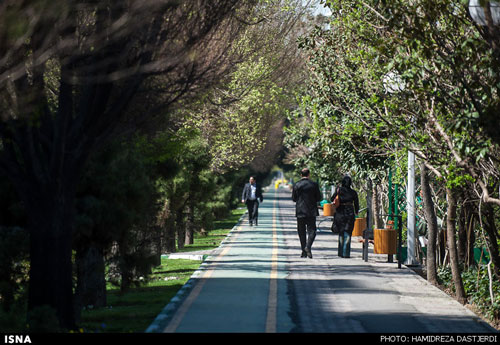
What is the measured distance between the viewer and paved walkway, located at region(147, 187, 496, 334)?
10.4 meters

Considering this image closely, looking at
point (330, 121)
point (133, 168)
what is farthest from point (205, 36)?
point (330, 121)

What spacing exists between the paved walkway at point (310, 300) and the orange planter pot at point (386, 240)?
1.08ft

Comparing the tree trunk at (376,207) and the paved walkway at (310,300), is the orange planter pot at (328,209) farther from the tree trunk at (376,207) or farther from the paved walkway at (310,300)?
the paved walkway at (310,300)

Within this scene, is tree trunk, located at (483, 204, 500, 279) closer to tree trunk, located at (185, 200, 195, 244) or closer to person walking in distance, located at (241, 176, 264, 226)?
tree trunk, located at (185, 200, 195, 244)

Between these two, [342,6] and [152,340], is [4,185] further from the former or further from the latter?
[342,6]

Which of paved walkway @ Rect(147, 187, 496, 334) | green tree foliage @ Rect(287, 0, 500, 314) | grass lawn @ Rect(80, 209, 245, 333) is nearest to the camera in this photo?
paved walkway @ Rect(147, 187, 496, 334)

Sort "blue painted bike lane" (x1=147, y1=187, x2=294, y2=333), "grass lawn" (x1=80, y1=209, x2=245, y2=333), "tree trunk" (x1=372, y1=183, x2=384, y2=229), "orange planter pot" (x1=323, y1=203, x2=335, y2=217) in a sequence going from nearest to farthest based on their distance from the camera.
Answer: "blue painted bike lane" (x1=147, y1=187, x2=294, y2=333) < "grass lawn" (x1=80, y1=209, x2=245, y2=333) < "tree trunk" (x1=372, y1=183, x2=384, y2=229) < "orange planter pot" (x1=323, y1=203, x2=335, y2=217)

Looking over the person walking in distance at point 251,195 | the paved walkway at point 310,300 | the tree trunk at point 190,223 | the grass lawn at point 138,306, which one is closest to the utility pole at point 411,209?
the paved walkway at point 310,300

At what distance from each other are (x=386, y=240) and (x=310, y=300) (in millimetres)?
5694

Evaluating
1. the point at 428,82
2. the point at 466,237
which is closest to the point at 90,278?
the point at 428,82

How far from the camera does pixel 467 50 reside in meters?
11.1

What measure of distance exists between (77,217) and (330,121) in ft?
25.2

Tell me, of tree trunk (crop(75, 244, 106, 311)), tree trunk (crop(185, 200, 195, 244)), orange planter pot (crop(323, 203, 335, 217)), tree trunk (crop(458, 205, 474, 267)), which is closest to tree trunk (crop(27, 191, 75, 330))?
tree trunk (crop(75, 244, 106, 311))

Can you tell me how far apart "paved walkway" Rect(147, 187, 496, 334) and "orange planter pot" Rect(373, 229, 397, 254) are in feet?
1.08
